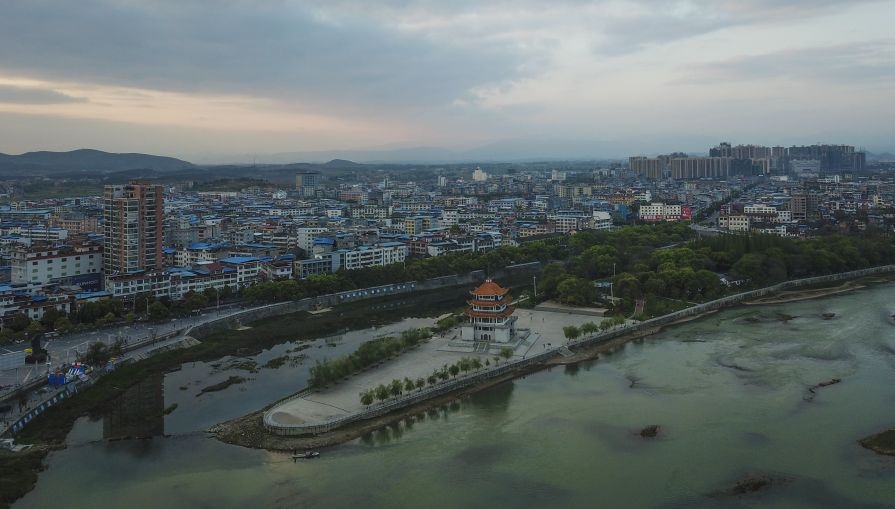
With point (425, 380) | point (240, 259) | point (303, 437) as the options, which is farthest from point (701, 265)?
point (303, 437)

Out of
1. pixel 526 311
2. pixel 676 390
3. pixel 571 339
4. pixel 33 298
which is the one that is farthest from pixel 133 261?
pixel 676 390

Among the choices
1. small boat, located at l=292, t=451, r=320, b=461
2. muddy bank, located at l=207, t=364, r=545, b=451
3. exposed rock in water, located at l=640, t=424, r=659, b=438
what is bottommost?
small boat, located at l=292, t=451, r=320, b=461

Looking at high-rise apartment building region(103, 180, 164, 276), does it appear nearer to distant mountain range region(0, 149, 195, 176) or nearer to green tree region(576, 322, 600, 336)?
green tree region(576, 322, 600, 336)

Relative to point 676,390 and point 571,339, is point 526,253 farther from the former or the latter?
point 676,390

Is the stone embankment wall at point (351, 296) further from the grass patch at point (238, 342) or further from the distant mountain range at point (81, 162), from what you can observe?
the distant mountain range at point (81, 162)

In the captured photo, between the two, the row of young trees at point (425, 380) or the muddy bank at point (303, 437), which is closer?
the muddy bank at point (303, 437)

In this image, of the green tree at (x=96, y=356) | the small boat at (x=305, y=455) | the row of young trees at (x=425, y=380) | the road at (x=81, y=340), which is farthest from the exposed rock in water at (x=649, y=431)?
the road at (x=81, y=340)

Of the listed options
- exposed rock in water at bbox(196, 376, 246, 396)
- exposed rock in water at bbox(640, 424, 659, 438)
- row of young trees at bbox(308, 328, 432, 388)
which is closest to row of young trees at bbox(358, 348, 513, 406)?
row of young trees at bbox(308, 328, 432, 388)
